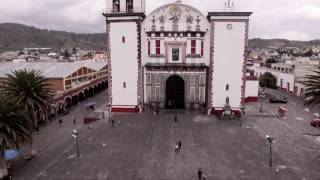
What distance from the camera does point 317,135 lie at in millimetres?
33406

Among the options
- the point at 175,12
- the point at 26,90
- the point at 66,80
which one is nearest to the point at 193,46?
the point at 175,12

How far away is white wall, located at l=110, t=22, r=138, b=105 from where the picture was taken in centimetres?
4353

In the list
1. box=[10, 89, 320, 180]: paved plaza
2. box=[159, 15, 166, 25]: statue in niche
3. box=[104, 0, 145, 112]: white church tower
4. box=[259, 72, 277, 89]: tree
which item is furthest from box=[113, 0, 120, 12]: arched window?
box=[259, 72, 277, 89]: tree

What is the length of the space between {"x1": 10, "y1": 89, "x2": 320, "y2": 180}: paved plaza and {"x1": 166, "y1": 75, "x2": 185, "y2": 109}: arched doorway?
4.51 m

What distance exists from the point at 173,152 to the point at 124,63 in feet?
64.3

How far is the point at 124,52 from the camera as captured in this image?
4384cm

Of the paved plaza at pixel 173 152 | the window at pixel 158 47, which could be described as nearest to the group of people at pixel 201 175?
the paved plaza at pixel 173 152

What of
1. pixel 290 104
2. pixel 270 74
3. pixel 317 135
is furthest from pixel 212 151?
pixel 270 74

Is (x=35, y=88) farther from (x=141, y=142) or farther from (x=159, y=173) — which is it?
(x=159, y=173)

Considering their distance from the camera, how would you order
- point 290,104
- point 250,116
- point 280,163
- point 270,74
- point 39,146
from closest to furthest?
point 280,163, point 39,146, point 250,116, point 290,104, point 270,74

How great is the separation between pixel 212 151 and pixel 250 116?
16.4 m

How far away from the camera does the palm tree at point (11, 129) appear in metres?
22.7

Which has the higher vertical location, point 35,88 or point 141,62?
point 141,62

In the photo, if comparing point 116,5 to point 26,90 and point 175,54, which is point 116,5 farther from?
point 26,90
